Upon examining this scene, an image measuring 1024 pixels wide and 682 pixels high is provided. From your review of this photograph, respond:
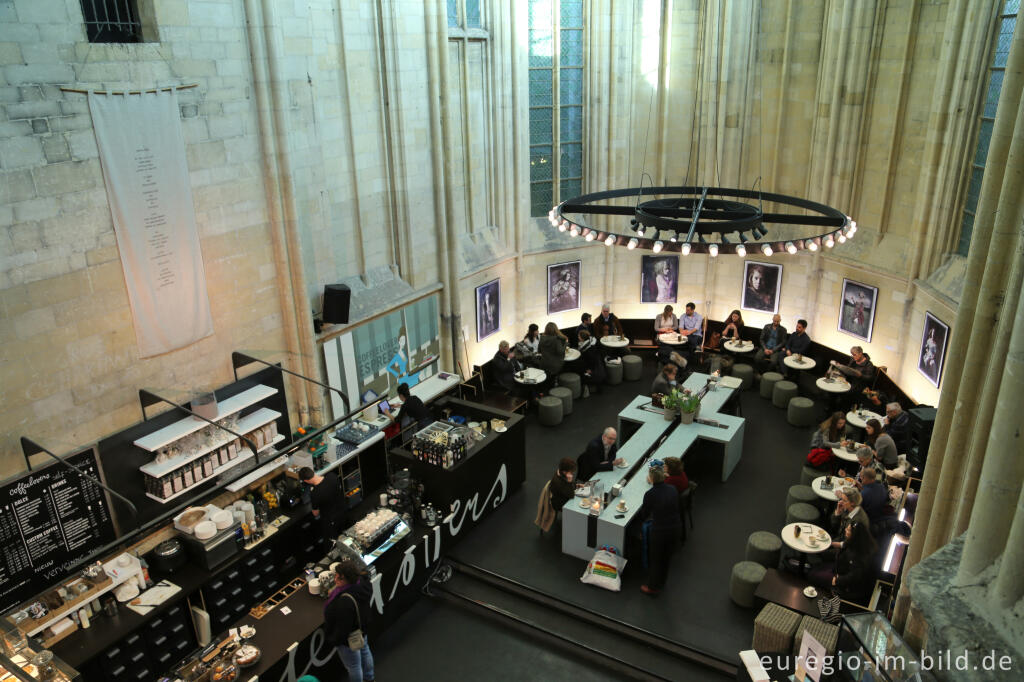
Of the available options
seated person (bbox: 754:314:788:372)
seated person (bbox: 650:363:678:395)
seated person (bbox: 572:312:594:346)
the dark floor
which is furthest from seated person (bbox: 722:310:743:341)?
seated person (bbox: 650:363:678:395)

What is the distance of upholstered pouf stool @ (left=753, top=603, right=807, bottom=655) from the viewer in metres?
7.04

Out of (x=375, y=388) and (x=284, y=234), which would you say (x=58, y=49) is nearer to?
(x=284, y=234)

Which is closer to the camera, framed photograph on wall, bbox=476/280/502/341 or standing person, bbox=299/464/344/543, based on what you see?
standing person, bbox=299/464/344/543

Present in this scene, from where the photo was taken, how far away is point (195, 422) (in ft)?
28.2

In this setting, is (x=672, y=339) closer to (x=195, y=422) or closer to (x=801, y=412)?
(x=801, y=412)

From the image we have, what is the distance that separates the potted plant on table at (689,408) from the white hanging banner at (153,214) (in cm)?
673

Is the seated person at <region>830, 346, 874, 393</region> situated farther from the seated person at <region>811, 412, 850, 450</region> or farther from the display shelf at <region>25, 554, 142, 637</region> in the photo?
the display shelf at <region>25, 554, 142, 637</region>

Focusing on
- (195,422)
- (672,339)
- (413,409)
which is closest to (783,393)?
(672,339)

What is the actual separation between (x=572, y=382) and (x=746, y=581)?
19.2 ft

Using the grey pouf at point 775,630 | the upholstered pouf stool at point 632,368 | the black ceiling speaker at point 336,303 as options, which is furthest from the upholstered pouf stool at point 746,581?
the upholstered pouf stool at point 632,368

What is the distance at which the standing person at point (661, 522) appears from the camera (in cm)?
848

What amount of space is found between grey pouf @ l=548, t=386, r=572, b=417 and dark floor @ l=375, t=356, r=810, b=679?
61cm

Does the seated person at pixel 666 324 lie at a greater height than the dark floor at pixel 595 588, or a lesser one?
greater

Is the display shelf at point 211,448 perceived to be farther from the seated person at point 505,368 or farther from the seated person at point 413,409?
the seated person at point 505,368
